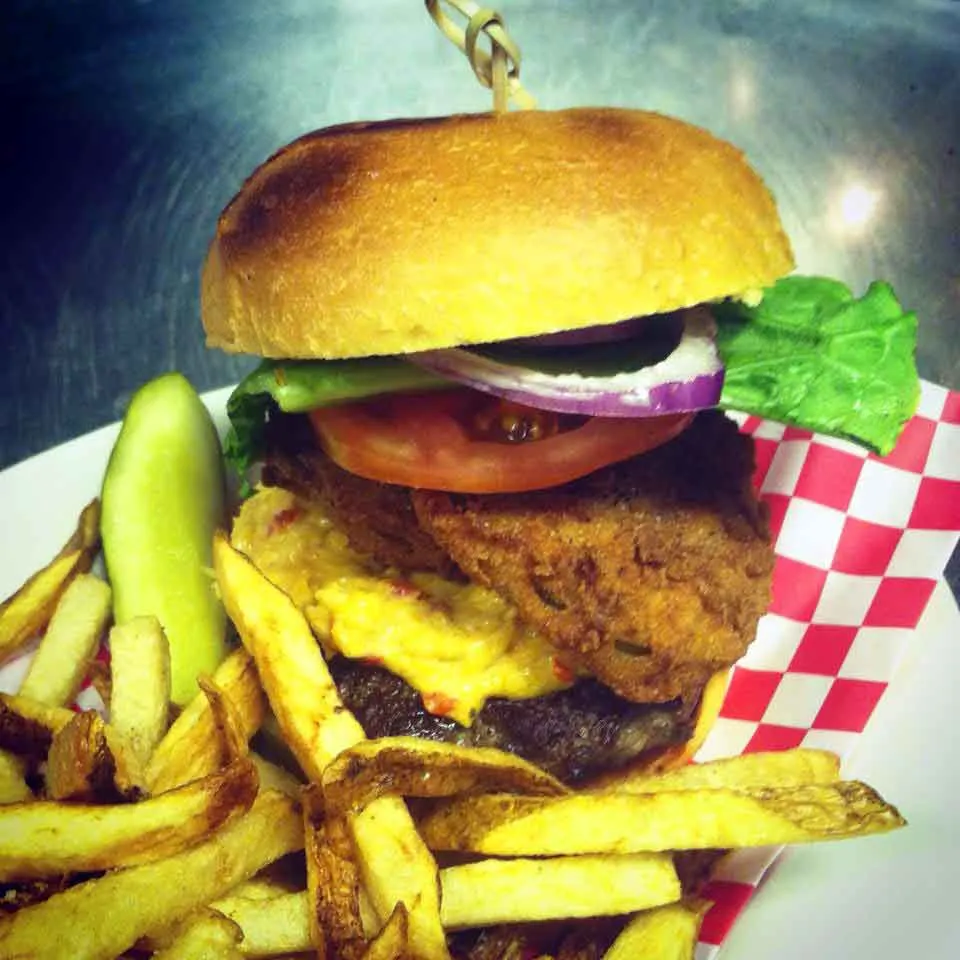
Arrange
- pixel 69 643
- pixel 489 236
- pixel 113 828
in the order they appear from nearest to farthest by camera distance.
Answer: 1. pixel 113 828
2. pixel 489 236
3. pixel 69 643

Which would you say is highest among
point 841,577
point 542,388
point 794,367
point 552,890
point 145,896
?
point 794,367

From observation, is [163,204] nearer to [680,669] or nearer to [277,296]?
[277,296]

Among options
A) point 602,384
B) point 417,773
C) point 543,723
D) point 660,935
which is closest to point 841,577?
point 543,723

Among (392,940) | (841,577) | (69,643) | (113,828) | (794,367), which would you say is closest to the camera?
(392,940)

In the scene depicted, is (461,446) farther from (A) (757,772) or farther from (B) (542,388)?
(A) (757,772)

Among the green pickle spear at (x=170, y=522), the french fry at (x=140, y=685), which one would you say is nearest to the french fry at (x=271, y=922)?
the french fry at (x=140, y=685)

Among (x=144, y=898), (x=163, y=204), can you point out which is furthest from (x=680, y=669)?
(x=163, y=204)

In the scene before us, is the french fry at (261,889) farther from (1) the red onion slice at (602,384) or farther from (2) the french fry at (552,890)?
(1) the red onion slice at (602,384)

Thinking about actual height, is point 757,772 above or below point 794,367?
below
